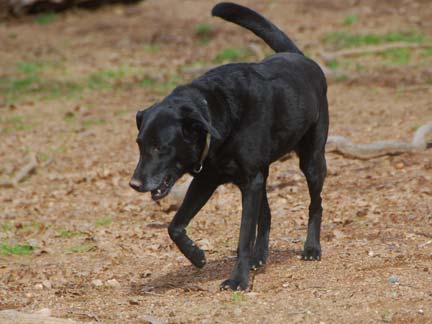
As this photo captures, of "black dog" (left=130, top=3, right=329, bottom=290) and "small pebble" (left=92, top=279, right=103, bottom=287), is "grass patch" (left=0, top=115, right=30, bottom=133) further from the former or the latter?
"black dog" (left=130, top=3, right=329, bottom=290)

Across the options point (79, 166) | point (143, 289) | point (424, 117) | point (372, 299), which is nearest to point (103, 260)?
point (143, 289)

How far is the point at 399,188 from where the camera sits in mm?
8555

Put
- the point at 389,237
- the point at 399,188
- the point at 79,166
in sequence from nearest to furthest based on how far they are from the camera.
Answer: the point at 389,237 < the point at 399,188 < the point at 79,166

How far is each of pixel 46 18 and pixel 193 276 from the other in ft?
47.5

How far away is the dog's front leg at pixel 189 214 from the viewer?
20.8ft

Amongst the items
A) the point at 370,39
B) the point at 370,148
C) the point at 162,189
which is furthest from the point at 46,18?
the point at 162,189

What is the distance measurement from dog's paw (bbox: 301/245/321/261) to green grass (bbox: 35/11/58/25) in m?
14.3

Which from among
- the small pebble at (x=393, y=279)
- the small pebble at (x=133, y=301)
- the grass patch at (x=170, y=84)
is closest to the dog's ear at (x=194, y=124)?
the small pebble at (x=133, y=301)

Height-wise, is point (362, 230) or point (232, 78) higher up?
point (232, 78)

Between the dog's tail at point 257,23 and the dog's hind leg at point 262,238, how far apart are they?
1.30 metres

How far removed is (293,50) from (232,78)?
51.6 inches

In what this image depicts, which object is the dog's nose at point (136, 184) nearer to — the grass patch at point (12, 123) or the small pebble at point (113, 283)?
the small pebble at point (113, 283)

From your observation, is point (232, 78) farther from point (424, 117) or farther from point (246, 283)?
point (424, 117)

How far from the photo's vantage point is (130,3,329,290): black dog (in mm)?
5801
